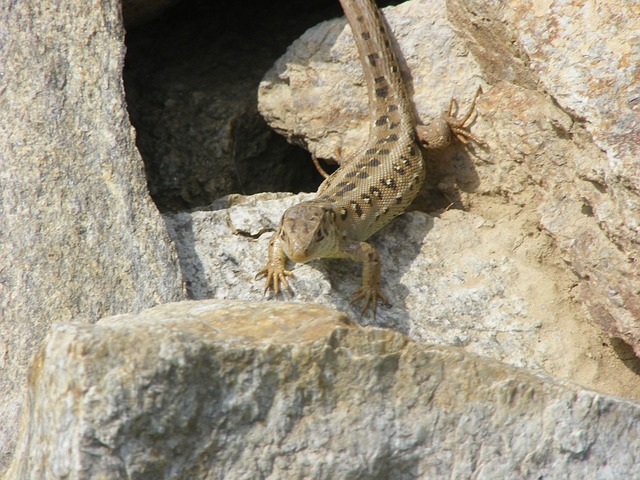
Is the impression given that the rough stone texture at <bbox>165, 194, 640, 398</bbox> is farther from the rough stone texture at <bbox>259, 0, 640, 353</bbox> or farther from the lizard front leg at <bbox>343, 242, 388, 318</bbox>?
the rough stone texture at <bbox>259, 0, 640, 353</bbox>

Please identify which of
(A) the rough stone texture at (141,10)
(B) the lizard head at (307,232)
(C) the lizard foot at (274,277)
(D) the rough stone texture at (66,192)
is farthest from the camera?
Result: (A) the rough stone texture at (141,10)

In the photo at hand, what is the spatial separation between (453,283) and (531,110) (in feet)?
3.72

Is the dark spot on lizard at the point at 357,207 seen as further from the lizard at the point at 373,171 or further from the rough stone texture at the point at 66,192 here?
the rough stone texture at the point at 66,192

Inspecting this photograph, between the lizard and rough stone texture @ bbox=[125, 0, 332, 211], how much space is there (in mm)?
894

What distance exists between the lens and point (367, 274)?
5281 mm

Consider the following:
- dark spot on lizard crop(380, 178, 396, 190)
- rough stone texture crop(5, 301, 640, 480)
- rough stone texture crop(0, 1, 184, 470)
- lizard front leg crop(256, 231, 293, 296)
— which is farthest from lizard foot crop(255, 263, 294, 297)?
rough stone texture crop(5, 301, 640, 480)

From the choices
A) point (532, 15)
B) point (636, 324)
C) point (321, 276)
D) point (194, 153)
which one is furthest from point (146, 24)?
point (636, 324)

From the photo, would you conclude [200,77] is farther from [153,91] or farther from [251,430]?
[251,430]

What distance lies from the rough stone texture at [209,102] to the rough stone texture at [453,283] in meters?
0.99

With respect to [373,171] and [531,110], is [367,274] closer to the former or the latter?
[373,171]

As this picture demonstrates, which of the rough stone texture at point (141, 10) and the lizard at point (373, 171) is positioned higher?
the rough stone texture at point (141, 10)

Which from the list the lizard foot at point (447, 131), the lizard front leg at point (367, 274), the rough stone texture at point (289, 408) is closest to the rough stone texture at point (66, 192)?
the rough stone texture at point (289, 408)

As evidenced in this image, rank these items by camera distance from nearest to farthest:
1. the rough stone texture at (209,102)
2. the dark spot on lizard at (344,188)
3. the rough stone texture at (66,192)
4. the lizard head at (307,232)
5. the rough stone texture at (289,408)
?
the rough stone texture at (289,408), the rough stone texture at (66,192), the lizard head at (307,232), the dark spot on lizard at (344,188), the rough stone texture at (209,102)

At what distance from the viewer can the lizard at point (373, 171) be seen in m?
5.27
